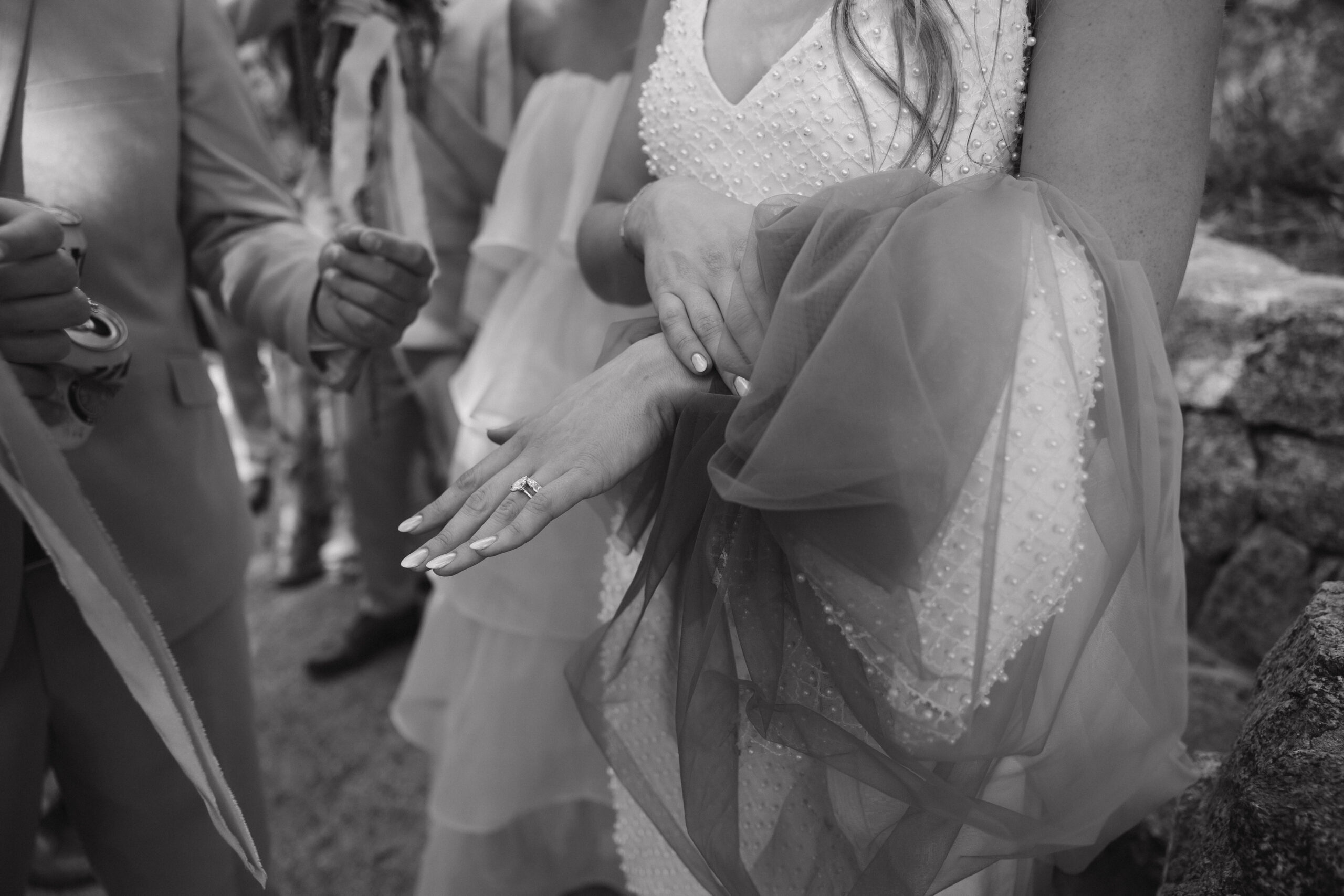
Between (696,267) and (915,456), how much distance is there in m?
0.36

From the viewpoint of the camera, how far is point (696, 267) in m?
1.08

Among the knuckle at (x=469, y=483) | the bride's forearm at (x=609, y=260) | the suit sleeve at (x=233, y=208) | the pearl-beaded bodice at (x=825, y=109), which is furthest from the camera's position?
the suit sleeve at (x=233, y=208)

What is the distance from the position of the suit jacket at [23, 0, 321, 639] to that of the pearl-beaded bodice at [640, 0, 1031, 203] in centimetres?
68

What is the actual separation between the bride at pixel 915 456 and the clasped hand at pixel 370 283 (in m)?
0.47

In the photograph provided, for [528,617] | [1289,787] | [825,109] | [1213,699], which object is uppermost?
[825,109]

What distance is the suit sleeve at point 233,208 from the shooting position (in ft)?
4.81

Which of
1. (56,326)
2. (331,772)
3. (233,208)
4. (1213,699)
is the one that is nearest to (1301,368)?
(1213,699)

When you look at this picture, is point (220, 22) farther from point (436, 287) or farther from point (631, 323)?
point (436, 287)

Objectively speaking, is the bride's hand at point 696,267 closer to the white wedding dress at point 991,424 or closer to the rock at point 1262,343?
the white wedding dress at point 991,424

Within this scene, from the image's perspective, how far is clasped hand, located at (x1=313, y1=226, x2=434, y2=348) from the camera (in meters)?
1.41

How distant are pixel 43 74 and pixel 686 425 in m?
1.04

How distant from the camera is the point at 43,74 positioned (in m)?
1.28

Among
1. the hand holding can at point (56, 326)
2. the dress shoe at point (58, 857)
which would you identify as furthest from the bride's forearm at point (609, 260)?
the dress shoe at point (58, 857)

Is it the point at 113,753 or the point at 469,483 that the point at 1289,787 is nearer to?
the point at 469,483
